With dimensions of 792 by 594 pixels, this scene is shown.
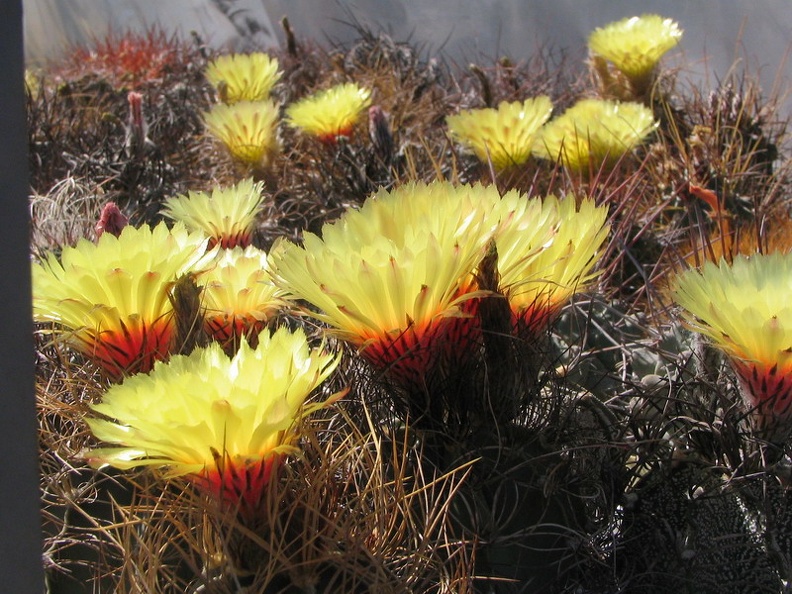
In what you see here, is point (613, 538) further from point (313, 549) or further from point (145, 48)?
point (145, 48)

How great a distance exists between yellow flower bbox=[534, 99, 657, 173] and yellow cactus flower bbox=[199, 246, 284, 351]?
77 centimetres

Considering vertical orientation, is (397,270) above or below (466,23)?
above

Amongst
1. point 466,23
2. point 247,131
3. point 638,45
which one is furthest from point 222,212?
point 466,23

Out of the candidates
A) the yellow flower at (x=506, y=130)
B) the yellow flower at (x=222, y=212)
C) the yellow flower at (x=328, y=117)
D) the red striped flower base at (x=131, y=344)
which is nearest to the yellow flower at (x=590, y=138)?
the yellow flower at (x=506, y=130)

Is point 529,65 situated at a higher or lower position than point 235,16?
lower

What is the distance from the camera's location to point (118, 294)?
0.69 metres

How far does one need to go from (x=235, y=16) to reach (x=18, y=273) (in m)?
3.44

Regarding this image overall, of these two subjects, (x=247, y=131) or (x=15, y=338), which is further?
(x=247, y=131)

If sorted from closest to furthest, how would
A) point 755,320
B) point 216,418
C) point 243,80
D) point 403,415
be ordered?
point 216,418 < point 755,320 < point 403,415 < point 243,80

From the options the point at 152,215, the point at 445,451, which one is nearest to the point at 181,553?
the point at 445,451

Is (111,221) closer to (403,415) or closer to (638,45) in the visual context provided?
(403,415)

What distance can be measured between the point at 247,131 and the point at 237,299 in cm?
89

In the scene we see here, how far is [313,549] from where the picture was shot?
570 mm

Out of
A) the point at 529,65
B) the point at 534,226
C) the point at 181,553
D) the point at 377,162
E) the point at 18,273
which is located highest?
the point at 18,273
